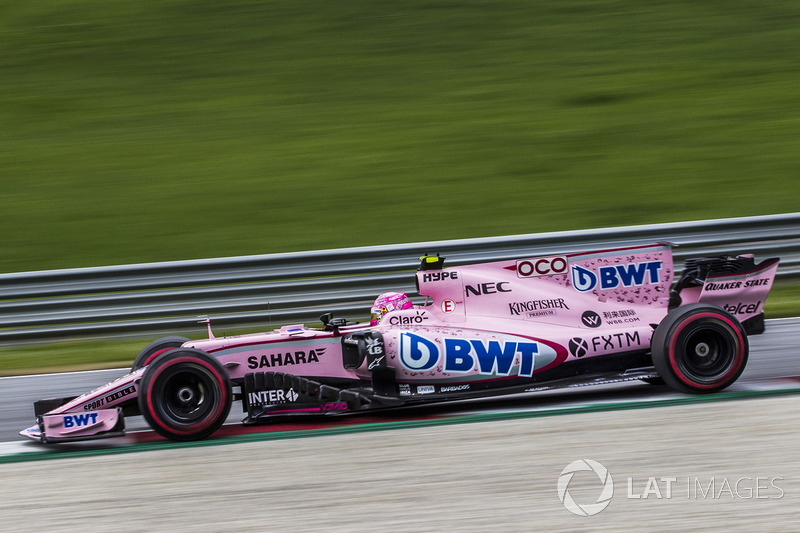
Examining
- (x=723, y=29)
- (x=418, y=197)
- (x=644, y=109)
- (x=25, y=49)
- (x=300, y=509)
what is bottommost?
(x=300, y=509)

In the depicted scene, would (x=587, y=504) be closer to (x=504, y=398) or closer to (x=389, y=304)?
(x=504, y=398)

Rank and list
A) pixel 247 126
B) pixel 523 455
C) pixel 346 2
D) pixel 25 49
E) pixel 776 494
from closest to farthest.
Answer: pixel 776 494 < pixel 523 455 < pixel 247 126 < pixel 25 49 < pixel 346 2

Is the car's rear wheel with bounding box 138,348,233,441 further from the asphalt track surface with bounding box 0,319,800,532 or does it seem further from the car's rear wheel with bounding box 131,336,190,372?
the car's rear wheel with bounding box 131,336,190,372

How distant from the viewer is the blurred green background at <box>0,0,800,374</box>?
11.9 meters

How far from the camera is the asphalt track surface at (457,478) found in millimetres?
4074

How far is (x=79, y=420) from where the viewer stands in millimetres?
5578

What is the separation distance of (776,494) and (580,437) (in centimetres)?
124

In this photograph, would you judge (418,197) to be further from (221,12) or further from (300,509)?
(300,509)

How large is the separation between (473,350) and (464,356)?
0.24ft

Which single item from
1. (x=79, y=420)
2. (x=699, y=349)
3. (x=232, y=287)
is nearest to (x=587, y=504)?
(x=699, y=349)

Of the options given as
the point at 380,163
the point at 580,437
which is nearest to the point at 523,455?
the point at 580,437

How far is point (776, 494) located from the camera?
4.15 meters

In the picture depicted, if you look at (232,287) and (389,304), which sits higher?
(232,287)

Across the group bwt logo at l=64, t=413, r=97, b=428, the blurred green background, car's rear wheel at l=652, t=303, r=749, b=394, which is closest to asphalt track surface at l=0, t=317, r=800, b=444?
car's rear wheel at l=652, t=303, r=749, b=394
